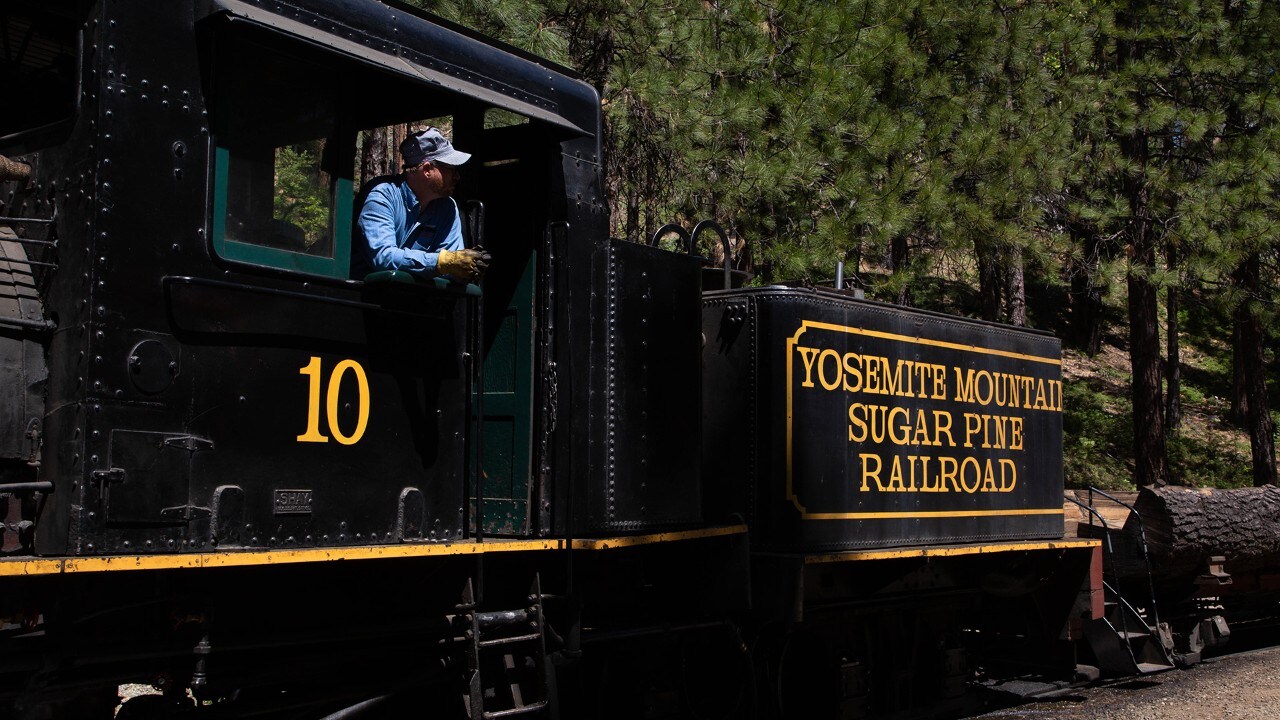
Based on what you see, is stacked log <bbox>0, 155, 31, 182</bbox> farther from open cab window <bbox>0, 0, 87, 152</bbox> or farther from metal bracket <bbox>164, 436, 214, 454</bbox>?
metal bracket <bbox>164, 436, 214, 454</bbox>

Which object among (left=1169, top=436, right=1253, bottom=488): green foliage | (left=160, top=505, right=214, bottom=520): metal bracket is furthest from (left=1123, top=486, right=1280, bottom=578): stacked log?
(left=1169, top=436, right=1253, bottom=488): green foliage

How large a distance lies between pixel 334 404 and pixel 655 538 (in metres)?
1.91

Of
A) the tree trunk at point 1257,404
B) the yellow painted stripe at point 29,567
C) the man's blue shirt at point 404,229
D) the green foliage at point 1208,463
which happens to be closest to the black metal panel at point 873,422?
the man's blue shirt at point 404,229

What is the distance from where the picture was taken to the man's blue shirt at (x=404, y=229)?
4.62 m

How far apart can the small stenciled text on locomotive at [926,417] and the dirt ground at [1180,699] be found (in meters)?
1.61

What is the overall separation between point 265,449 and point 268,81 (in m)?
1.30

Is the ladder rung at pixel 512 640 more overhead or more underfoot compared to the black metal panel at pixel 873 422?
more underfoot

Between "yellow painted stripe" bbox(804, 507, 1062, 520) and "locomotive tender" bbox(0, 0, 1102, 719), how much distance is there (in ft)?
Answer: 0.12

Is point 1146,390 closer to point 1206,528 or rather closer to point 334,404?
point 1206,528

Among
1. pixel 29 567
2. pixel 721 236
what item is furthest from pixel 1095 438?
Answer: pixel 29 567

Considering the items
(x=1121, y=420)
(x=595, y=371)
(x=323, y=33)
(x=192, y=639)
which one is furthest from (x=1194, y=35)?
(x=192, y=639)

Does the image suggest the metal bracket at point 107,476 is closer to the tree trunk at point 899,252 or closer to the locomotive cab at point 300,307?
the locomotive cab at point 300,307

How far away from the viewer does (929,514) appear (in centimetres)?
775

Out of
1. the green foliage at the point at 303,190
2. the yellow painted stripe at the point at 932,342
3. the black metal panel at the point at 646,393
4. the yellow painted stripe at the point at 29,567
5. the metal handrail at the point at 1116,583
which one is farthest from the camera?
the metal handrail at the point at 1116,583
